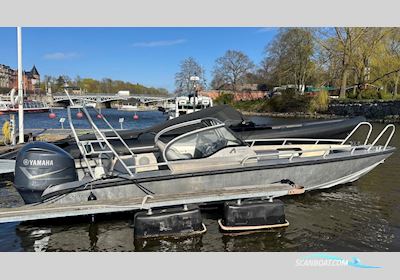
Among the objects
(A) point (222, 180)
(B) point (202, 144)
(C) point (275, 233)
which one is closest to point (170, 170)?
(B) point (202, 144)

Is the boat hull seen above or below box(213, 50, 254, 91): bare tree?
below

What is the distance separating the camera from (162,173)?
686cm

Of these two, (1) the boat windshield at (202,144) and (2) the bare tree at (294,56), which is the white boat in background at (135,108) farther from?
(1) the boat windshield at (202,144)

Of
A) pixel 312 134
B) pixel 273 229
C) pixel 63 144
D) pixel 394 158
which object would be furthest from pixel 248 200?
pixel 394 158

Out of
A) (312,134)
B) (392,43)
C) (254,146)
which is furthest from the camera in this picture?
(392,43)

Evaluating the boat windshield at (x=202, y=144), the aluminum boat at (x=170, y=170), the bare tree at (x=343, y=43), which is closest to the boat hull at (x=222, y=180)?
the aluminum boat at (x=170, y=170)

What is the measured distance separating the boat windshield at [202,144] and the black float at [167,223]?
1448mm

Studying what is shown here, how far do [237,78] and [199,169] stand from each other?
84.1m

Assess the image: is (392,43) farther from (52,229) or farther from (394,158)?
(52,229)

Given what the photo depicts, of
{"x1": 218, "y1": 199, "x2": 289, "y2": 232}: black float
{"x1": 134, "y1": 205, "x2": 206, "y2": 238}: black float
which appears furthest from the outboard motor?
{"x1": 218, "y1": 199, "x2": 289, "y2": 232}: black float

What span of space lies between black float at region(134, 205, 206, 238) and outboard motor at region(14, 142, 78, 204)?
6.48 ft

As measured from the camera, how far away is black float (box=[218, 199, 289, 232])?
248 inches

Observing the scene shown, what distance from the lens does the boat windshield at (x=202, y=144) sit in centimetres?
729

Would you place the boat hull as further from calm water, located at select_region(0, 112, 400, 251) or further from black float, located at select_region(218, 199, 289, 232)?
calm water, located at select_region(0, 112, 400, 251)
